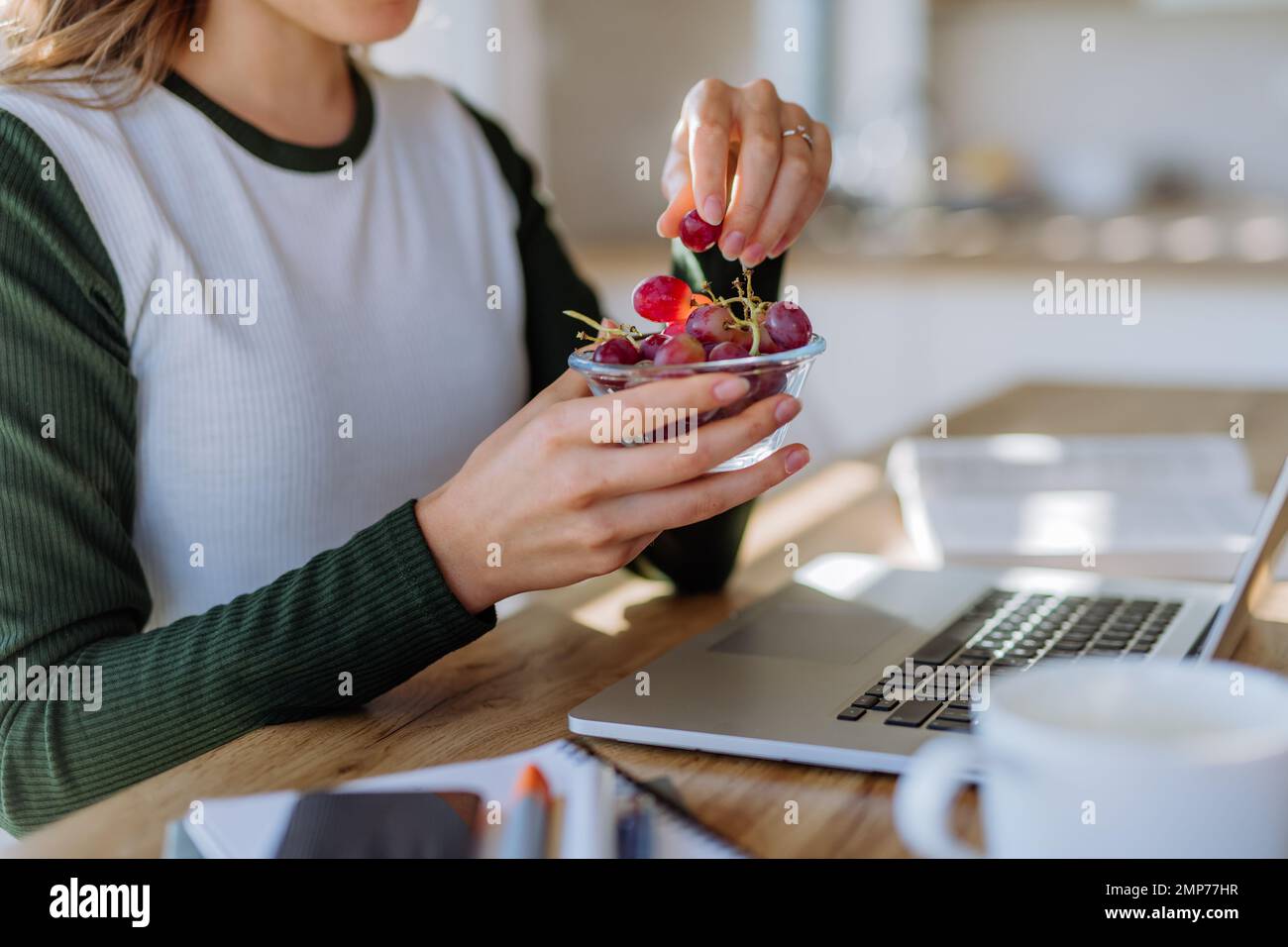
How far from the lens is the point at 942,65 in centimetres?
458

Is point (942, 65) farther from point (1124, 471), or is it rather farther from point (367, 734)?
point (367, 734)

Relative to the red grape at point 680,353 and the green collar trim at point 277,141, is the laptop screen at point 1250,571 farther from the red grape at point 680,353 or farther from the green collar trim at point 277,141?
the green collar trim at point 277,141

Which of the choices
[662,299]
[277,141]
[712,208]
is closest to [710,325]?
[662,299]

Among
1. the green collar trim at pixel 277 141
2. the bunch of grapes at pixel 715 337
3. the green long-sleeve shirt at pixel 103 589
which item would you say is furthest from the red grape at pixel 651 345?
the green collar trim at pixel 277 141

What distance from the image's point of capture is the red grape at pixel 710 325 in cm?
81

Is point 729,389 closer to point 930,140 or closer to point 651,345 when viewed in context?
point 651,345

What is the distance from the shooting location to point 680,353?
2.51ft

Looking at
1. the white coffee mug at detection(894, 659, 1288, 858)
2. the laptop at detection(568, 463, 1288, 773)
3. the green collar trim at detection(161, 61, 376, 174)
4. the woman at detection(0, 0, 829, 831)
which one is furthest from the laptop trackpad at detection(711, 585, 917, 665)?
the green collar trim at detection(161, 61, 376, 174)

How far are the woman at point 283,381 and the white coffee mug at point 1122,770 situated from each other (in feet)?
0.81

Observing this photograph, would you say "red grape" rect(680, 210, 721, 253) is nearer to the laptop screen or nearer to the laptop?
the laptop

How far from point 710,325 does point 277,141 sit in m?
0.66

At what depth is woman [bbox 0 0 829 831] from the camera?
862 mm

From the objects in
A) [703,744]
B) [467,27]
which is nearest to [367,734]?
[703,744]

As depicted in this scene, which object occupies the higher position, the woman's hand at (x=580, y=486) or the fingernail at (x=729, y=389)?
the fingernail at (x=729, y=389)
